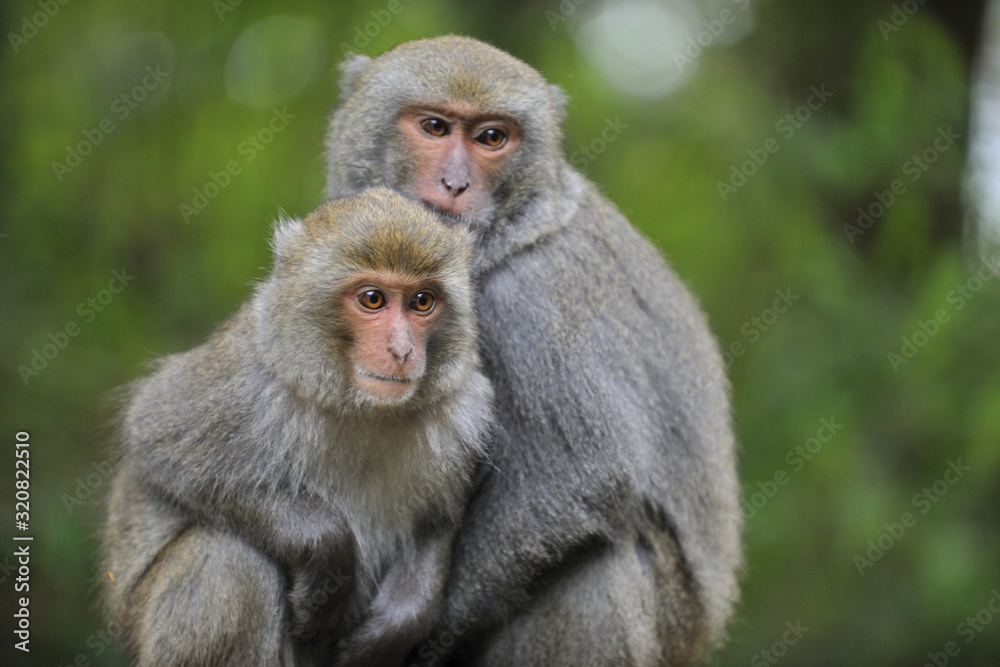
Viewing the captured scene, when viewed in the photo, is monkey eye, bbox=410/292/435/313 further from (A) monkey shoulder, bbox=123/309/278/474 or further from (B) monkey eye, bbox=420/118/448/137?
(B) monkey eye, bbox=420/118/448/137

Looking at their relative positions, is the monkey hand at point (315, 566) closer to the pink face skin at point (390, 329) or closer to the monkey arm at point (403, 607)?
the monkey arm at point (403, 607)

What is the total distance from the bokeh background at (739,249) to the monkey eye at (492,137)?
2558 mm

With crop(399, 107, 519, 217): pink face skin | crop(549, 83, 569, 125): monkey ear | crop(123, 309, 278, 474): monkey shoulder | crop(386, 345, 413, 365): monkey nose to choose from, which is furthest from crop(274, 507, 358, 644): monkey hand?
crop(549, 83, 569, 125): monkey ear

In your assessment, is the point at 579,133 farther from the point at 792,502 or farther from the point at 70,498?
the point at 70,498

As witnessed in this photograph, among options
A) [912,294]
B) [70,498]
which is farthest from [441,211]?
[912,294]

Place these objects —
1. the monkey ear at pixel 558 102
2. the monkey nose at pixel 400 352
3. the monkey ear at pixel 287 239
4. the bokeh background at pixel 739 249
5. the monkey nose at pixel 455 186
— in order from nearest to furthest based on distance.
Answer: the monkey nose at pixel 400 352, the monkey ear at pixel 287 239, the monkey nose at pixel 455 186, the monkey ear at pixel 558 102, the bokeh background at pixel 739 249

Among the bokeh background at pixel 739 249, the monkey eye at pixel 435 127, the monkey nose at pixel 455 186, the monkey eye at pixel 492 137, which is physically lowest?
the bokeh background at pixel 739 249

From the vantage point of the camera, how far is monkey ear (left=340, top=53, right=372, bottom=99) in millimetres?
5703

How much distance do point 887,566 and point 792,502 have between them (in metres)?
0.95

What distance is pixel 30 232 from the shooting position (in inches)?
284

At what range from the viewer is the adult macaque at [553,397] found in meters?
4.68

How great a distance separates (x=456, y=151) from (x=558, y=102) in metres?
0.96

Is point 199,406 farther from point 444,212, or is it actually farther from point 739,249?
point 739,249

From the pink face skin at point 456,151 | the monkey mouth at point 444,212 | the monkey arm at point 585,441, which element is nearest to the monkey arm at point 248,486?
the monkey arm at point 585,441
